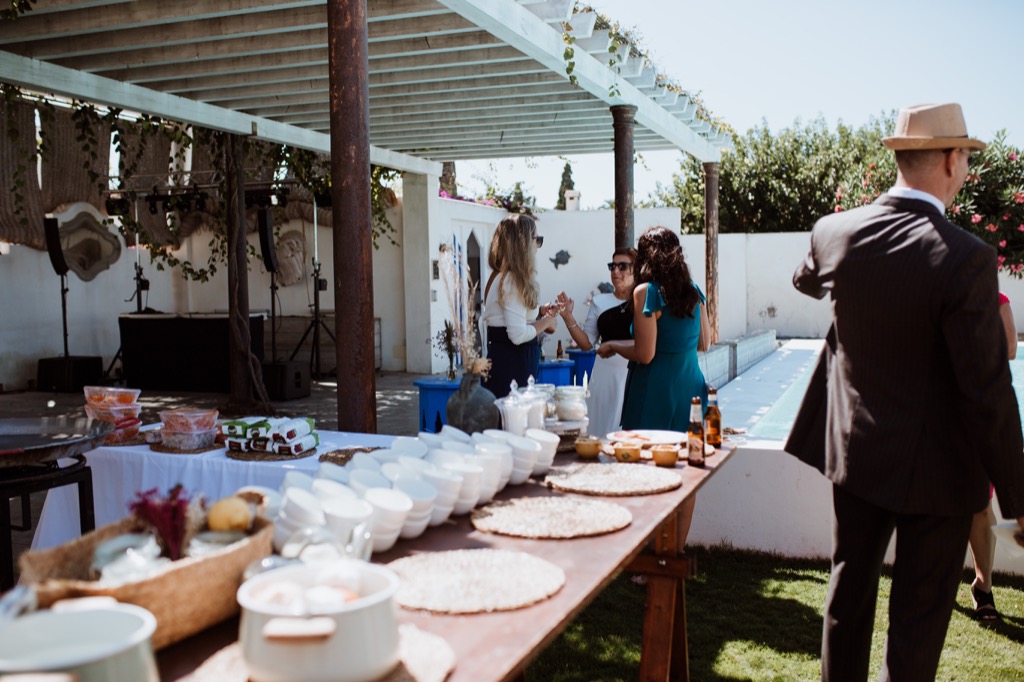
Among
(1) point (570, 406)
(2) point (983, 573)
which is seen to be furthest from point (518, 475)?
(2) point (983, 573)

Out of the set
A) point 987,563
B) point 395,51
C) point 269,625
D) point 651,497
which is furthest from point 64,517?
point 395,51

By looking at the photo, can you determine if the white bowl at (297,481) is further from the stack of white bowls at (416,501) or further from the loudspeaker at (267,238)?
the loudspeaker at (267,238)

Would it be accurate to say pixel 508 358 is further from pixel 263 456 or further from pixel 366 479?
pixel 366 479

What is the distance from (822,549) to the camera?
4125mm

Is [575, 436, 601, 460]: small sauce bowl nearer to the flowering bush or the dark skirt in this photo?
the dark skirt

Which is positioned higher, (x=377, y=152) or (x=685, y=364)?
(x=377, y=152)

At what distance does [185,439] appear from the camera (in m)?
3.04

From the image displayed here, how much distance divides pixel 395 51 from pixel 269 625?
556cm

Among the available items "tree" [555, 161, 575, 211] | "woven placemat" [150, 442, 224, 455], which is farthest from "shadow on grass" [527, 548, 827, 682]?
"tree" [555, 161, 575, 211]

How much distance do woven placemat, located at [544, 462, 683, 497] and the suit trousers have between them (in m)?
0.49

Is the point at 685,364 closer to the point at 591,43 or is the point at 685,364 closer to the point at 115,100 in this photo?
the point at 591,43

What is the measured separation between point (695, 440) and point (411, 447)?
2.84 ft

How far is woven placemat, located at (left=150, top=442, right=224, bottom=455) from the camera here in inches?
117

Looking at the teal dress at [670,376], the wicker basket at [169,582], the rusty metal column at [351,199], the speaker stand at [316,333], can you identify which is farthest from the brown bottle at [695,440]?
the speaker stand at [316,333]
